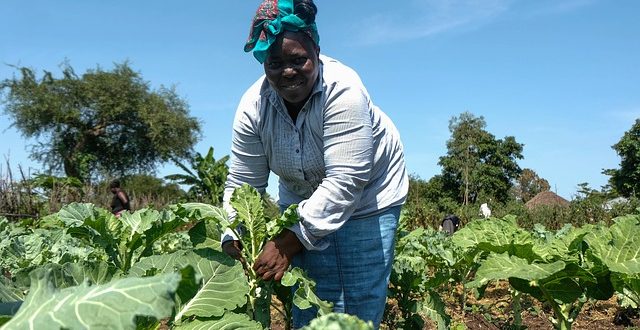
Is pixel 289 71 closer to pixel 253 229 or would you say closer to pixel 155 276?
pixel 253 229

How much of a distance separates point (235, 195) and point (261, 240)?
0.76ft

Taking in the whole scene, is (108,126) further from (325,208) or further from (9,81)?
(325,208)

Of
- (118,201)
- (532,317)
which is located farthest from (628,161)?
(532,317)

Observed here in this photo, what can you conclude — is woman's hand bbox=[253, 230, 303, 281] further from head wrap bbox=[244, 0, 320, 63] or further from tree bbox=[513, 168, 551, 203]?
tree bbox=[513, 168, 551, 203]

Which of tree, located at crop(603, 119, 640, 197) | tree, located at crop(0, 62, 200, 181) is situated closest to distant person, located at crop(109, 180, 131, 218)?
tree, located at crop(0, 62, 200, 181)

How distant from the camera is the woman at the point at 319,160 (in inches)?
104

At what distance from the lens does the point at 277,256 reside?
269 centimetres

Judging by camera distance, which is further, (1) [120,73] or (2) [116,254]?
(1) [120,73]

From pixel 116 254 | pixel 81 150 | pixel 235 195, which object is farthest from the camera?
pixel 81 150

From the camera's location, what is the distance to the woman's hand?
268 centimetres

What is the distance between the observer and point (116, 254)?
350 cm

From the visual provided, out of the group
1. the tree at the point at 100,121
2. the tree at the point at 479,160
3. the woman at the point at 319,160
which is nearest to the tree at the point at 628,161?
the tree at the point at 479,160

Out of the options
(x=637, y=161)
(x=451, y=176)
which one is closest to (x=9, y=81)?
(x=451, y=176)

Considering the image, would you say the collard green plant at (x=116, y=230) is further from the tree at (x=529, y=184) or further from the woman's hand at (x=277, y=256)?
the tree at (x=529, y=184)
